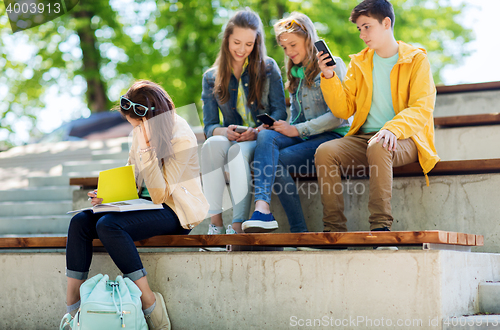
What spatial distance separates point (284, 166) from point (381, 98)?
846 mm

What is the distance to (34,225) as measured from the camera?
4715 millimetres

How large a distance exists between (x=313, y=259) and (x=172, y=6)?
11.0 metres

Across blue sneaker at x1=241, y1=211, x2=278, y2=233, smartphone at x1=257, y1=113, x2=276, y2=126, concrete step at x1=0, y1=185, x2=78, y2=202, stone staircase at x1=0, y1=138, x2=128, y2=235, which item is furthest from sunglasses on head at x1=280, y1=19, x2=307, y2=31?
concrete step at x1=0, y1=185, x2=78, y2=202

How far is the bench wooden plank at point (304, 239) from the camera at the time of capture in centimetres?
259

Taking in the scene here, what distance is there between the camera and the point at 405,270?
2.64 meters

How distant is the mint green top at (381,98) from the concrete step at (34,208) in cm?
302

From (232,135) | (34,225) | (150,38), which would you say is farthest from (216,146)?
(150,38)

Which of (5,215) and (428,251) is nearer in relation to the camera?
(428,251)

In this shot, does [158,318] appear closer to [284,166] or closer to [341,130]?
[284,166]

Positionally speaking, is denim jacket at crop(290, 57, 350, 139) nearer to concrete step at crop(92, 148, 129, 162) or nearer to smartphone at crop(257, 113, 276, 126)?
smartphone at crop(257, 113, 276, 126)

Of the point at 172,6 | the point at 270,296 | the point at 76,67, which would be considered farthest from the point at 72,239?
the point at 76,67

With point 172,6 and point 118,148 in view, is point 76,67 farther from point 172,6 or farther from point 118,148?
point 118,148

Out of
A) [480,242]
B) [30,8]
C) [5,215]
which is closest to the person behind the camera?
[480,242]
